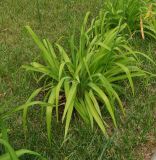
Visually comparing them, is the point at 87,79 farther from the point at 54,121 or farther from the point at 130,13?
the point at 130,13

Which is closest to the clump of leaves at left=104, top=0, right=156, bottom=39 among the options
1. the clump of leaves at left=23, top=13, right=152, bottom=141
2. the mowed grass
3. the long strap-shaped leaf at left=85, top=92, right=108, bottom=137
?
the mowed grass

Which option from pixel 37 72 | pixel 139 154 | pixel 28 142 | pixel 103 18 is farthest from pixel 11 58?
pixel 139 154

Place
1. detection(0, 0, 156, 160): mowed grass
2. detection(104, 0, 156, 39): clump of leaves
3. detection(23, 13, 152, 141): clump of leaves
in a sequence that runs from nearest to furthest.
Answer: detection(0, 0, 156, 160): mowed grass, detection(23, 13, 152, 141): clump of leaves, detection(104, 0, 156, 39): clump of leaves

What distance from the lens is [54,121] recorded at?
3.16 metres

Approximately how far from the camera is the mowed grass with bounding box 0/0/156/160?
291 centimetres

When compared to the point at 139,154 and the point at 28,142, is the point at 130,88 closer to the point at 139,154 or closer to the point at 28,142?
the point at 139,154

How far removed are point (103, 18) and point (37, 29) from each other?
0.87m

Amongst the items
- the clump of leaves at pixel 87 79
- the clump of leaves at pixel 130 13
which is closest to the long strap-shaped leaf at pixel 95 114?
the clump of leaves at pixel 87 79

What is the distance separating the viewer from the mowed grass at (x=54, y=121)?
115 inches

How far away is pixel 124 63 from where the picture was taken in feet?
11.7

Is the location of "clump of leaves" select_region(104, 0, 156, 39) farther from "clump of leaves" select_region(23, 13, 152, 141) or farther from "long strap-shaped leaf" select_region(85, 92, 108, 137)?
"long strap-shaped leaf" select_region(85, 92, 108, 137)

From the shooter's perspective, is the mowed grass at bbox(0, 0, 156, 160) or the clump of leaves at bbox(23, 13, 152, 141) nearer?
the mowed grass at bbox(0, 0, 156, 160)

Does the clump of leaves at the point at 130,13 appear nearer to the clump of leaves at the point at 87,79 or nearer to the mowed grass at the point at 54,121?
the mowed grass at the point at 54,121

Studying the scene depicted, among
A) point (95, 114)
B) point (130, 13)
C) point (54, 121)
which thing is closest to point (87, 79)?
point (95, 114)
